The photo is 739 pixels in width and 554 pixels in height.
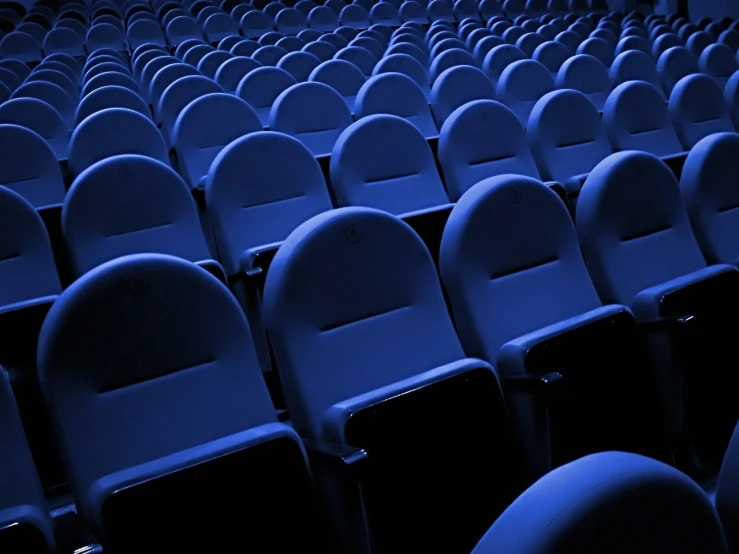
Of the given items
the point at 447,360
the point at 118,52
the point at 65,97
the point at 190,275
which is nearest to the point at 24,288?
the point at 190,275

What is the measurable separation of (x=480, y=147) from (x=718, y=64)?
0.92 m

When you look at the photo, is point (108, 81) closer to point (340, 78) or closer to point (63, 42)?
point (340, 78)

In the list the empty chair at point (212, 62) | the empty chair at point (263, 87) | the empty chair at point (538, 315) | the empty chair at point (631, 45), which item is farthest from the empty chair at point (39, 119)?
the empty chair at point (631, 45)

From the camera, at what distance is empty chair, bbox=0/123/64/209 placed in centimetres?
94

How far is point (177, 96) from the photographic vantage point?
1.21m

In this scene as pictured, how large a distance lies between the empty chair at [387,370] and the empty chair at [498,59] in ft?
3.59

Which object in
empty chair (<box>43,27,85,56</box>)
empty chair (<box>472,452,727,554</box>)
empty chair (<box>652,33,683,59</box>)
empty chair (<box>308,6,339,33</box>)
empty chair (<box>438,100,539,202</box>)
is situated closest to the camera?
empty chair (<box>472,452,727,554</box>)

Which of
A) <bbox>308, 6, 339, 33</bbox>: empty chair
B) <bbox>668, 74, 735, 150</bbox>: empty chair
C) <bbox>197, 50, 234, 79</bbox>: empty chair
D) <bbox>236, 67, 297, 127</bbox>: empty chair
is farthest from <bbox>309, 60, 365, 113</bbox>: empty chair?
<bbox>308, 6, 339, 33</bbox>: empty chair

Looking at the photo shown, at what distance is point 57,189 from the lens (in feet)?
3.13

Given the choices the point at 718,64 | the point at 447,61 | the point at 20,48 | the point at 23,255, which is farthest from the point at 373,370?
the point at 20,48

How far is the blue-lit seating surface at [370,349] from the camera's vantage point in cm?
37

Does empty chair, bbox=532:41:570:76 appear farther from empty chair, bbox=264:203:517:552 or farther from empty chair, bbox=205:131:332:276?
empty chair, bbox=264:203:517:552

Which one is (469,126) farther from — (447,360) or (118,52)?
(118,52)

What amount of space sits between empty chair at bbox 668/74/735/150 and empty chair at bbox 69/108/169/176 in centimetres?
77
